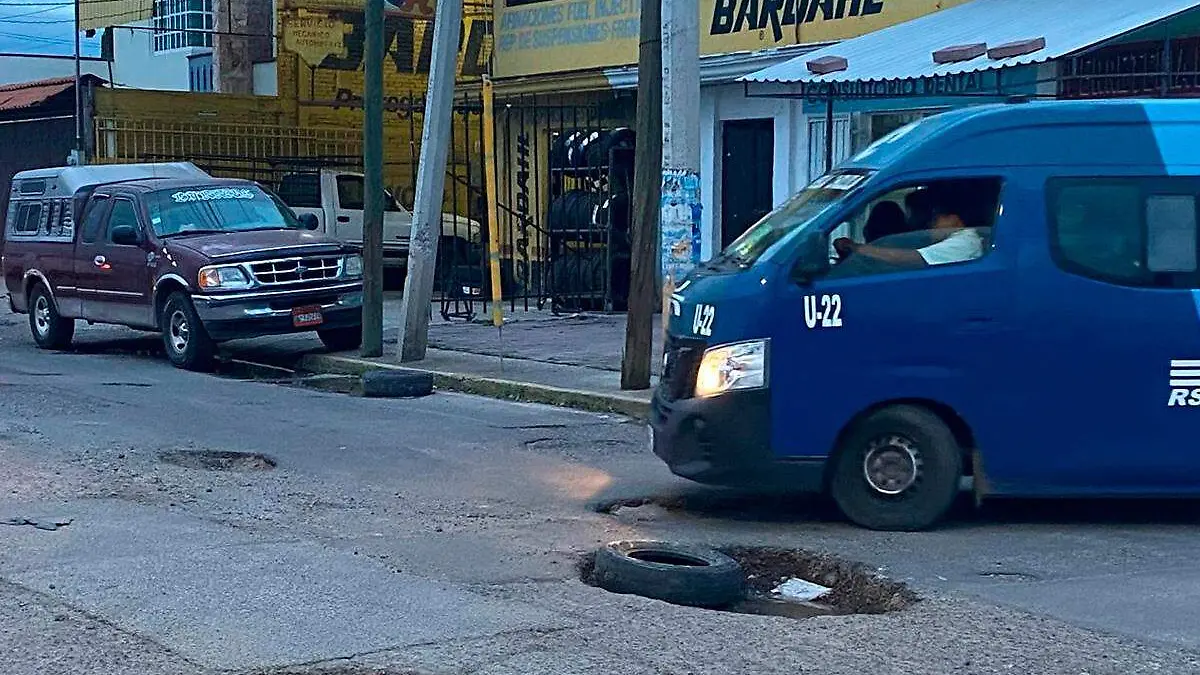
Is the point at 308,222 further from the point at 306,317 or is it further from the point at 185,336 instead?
the point at 185,336

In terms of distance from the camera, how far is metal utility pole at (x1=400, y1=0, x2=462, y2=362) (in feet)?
49.0

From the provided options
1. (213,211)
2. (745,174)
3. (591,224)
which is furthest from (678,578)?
(591,224)

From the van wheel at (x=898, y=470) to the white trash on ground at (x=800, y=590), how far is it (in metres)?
0.93

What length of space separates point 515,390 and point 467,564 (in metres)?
6.27

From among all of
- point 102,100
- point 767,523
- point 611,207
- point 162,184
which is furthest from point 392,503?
point 102,100

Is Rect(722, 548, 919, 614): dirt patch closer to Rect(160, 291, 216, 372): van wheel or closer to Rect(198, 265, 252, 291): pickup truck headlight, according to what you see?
Rect(198, 265, 252, 291): pickup truck headlight

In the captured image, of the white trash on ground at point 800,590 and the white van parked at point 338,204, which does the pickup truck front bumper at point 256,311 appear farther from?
the white trash on ground at point 800,590

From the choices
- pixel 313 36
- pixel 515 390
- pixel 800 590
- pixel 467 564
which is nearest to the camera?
pixel 800 590

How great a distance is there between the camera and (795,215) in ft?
28.0

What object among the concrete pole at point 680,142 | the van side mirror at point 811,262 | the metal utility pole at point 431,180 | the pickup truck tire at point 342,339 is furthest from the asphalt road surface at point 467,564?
the pickup truck tire at point 342,339

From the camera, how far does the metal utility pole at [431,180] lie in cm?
1495

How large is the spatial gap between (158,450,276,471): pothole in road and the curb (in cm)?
308

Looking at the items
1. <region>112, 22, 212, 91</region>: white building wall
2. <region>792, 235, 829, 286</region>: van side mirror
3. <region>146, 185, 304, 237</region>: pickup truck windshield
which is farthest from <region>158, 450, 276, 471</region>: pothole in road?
<region>112, 22, 212, 91</region>: white building wall

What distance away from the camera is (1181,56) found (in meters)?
13.9
